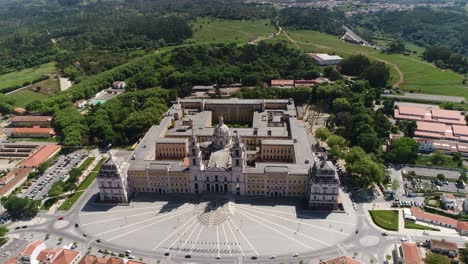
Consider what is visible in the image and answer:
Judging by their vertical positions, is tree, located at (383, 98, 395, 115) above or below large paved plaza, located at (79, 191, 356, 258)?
above

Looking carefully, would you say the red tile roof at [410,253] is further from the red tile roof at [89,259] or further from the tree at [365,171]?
the red tile roof at [89,259]

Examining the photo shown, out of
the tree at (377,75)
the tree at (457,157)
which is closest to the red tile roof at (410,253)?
the tree at (457,157)

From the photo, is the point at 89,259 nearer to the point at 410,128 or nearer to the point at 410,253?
the point at 410,253

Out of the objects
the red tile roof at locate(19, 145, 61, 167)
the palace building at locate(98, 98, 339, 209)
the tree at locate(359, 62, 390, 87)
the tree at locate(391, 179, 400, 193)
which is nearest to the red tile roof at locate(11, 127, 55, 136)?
the red tile roof at locate(19, 145, 61, 167)

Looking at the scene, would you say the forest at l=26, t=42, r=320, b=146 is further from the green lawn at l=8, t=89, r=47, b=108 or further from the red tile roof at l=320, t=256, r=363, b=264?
the red tile roof at l=320, t=256, r=363, b=264

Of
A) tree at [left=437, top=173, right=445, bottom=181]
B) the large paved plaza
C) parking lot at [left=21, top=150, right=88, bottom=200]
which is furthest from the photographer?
parking lot at [left=21, top=150, right=88, bottom=200]

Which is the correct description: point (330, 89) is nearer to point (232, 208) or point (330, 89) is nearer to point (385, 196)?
point (385, 196)

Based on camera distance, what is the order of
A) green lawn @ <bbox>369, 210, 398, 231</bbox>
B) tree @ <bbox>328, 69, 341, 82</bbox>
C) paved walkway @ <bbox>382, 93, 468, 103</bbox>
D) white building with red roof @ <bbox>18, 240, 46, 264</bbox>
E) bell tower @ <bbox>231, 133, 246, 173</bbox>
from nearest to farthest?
white building with red roof @ <bbox>18, 240, 46, 264</bbox>, green lawn @ <bbox>369, 210, 398, 231</bbox>, bell tower @ <bbox>231, 133, 246, 173</bbox>, paved walkway @ <bbox>382, 93, 468, 103</bbox>, tree @ <bbox>328, 69, 341, 82</bbox>

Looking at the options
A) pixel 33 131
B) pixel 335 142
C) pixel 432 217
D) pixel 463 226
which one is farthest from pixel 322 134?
pixel 33 131
